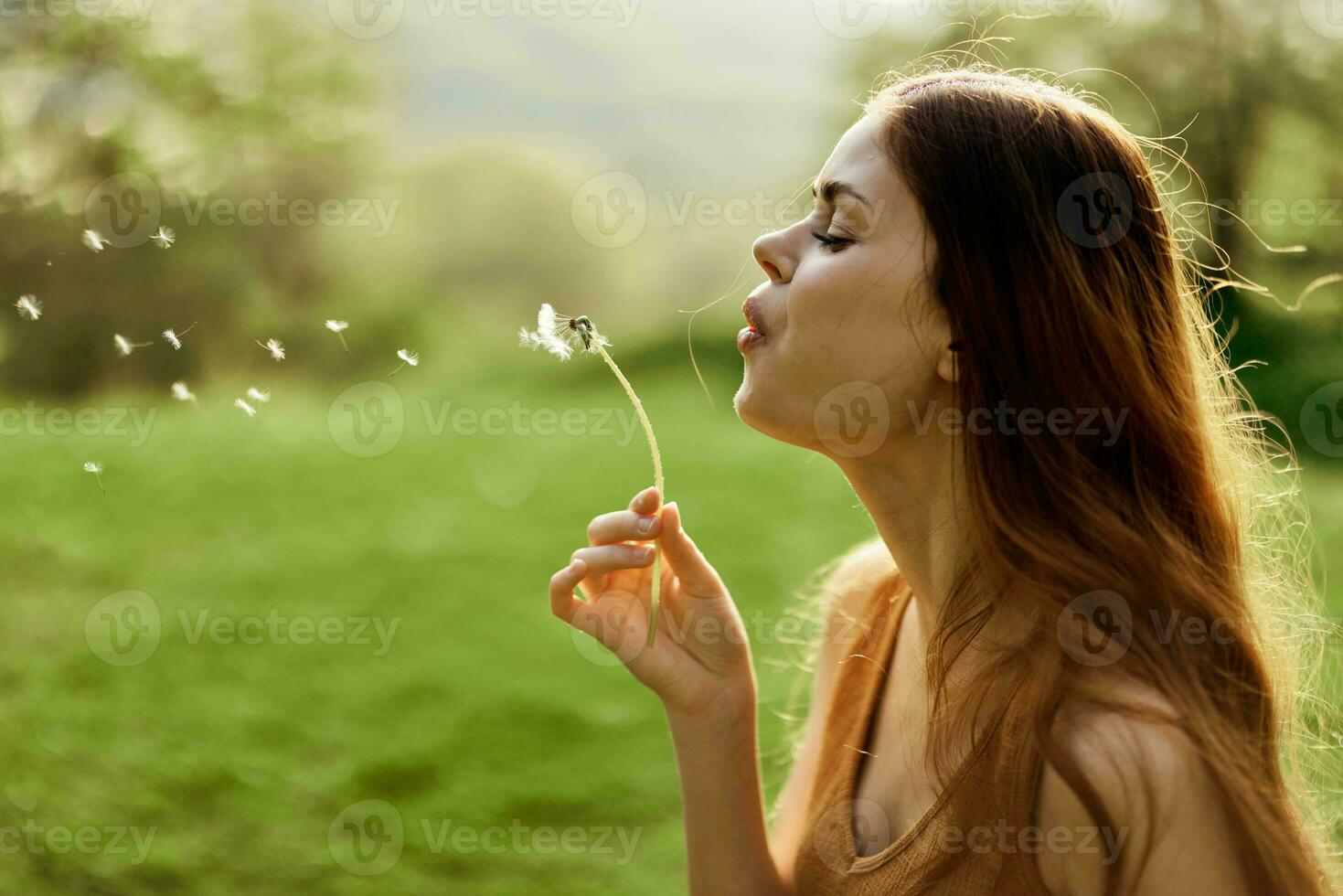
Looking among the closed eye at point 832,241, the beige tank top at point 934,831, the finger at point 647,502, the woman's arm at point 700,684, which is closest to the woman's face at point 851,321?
the closed eye at point 832,241

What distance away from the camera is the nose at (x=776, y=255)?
160 cm

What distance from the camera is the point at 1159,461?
4.96ft

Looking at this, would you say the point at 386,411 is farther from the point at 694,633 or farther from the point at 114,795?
the point at 694,633

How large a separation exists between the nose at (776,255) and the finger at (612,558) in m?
0.48

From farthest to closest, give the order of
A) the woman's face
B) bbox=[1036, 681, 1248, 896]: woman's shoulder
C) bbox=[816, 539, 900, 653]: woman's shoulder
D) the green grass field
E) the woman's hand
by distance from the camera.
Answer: the green grass field → bbox=[816, 539, 900, 653]: woman's shoulder → the woman's hand → the woman's face → bbox=[1036, 681, 1248, 896]: woman's shoulder

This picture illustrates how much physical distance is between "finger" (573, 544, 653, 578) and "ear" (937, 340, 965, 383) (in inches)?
21.6

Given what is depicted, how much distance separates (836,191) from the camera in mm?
1583

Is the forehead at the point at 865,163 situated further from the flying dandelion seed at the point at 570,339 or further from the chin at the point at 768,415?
the flying dandelion seed at the point at 570,339

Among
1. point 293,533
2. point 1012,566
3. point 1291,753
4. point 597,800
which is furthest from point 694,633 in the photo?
point 293,533

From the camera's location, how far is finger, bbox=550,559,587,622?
1.68m

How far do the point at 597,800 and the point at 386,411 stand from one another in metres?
4.30

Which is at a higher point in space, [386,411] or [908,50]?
[908,50]

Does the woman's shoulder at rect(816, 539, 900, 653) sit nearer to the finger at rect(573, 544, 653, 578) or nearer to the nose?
the finger at rect(573, 544, 653, 578)

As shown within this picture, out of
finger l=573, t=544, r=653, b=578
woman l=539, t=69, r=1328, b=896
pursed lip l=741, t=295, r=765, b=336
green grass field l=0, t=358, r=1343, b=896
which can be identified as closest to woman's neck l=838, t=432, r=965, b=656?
woman l=539, t=69, r=1328, b=896
